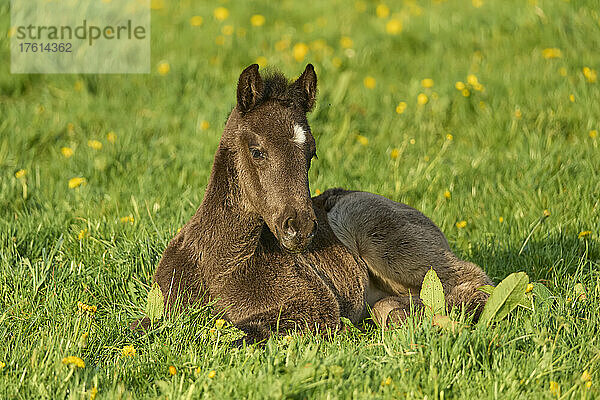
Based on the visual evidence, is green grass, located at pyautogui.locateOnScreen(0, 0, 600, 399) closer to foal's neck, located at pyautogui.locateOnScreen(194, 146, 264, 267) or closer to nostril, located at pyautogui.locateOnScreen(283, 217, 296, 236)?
foal's neck, located at pyautogui.locateOnScreen(194, 146, 264, 267)

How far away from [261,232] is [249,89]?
0.89m

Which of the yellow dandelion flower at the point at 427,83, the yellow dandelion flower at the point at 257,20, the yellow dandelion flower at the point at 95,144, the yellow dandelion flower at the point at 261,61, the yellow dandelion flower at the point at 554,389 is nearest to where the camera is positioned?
the yellow dandelion flower at the point at 554,389

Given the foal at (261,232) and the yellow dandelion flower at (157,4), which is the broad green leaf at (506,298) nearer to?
the foal at (261,232)

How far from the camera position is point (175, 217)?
586 cm

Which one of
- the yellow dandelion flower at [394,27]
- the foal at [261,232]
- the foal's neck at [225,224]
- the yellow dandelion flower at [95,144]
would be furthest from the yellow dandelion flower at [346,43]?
the foal's neck at [225,224]

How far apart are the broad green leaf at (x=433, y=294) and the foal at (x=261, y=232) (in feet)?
1.63

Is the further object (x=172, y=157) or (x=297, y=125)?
(x=172, y=157)

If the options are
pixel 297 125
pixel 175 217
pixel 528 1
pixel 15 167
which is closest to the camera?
pixel 297 125

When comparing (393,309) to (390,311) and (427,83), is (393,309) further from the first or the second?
(427,83)

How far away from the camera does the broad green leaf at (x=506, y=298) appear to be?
4059 mm

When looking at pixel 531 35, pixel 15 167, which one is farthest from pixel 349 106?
pixel 15 167

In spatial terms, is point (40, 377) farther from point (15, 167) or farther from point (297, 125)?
point (15, 167)

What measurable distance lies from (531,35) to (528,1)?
0.92m

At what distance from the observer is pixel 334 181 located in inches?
266
